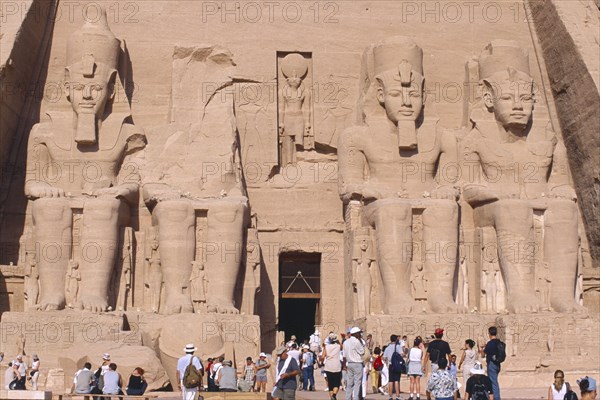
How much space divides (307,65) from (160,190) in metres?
3.49

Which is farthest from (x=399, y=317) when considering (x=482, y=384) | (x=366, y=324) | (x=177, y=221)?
(x=482, y=384)

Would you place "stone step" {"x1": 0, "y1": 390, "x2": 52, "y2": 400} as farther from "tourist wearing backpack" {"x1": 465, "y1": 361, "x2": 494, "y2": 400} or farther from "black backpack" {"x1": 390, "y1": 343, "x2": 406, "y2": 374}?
"tourist wearing backpack" {"x1": 465, "y1": 361, "x2": 494, "y2": 400}

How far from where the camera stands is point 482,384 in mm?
9930

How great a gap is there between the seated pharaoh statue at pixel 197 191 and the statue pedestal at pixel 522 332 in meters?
2.09

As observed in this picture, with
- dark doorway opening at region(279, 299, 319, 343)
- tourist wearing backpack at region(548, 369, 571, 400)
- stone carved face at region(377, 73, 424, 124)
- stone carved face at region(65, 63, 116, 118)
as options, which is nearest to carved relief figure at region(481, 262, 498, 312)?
stone carved face at region(377, 73, 424, 124)

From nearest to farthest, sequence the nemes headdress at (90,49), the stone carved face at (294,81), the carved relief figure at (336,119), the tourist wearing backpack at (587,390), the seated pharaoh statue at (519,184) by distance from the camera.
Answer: the tourist wearing backpack at (587,390), the seated pharaoh statue at (519,184), the nemes headdress at (90,49), the carved relief figure at (336,119), the stone carved face at (294,81)

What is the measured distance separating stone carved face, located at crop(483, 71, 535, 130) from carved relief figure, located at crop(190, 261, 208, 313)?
15.5 feet

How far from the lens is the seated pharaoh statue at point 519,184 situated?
1673 cm

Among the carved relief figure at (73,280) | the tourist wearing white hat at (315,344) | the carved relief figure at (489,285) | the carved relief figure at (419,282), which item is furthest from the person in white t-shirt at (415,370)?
the carved relief figure at (73,280)

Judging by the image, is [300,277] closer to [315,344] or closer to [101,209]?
[315,344]

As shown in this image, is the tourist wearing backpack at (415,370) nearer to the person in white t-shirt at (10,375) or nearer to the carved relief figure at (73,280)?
the person in white t-shirt at (10,375)

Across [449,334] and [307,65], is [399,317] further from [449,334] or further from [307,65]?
[307,65]

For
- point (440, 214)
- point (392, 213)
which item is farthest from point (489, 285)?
point (392, 213)

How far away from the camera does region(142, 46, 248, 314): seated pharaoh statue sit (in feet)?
54.1
